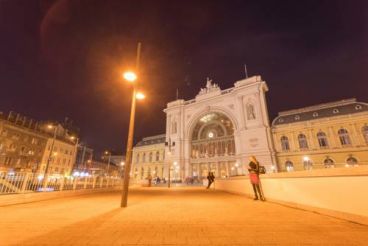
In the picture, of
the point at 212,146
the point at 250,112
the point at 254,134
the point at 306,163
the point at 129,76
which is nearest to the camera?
the point at 129,76

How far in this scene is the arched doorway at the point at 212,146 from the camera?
41.7m

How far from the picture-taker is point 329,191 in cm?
481

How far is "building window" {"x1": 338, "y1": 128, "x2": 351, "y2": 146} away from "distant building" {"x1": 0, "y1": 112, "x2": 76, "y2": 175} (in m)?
55.8

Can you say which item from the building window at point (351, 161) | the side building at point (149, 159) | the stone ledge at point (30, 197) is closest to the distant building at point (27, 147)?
the side building at point (149, 159)

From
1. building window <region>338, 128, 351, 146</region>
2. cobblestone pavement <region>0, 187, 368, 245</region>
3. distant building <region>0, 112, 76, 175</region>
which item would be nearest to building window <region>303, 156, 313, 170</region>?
building window <region>338, 128, 351, 146</region>

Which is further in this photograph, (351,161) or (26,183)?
(351,161)

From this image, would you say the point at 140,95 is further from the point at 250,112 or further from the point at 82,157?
the point at 82,157

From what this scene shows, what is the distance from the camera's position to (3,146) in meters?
35.3

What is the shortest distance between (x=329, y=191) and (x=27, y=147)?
56678mm

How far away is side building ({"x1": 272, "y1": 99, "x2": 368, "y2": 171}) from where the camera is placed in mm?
29766

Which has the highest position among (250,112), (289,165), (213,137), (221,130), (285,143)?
(250,112)

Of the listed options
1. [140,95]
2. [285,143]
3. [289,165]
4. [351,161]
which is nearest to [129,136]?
[140,95]

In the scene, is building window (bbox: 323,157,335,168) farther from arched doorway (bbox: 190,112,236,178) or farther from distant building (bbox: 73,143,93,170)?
distant building (bbox: 73,143,93,170)

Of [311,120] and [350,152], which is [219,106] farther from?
[350,152]
